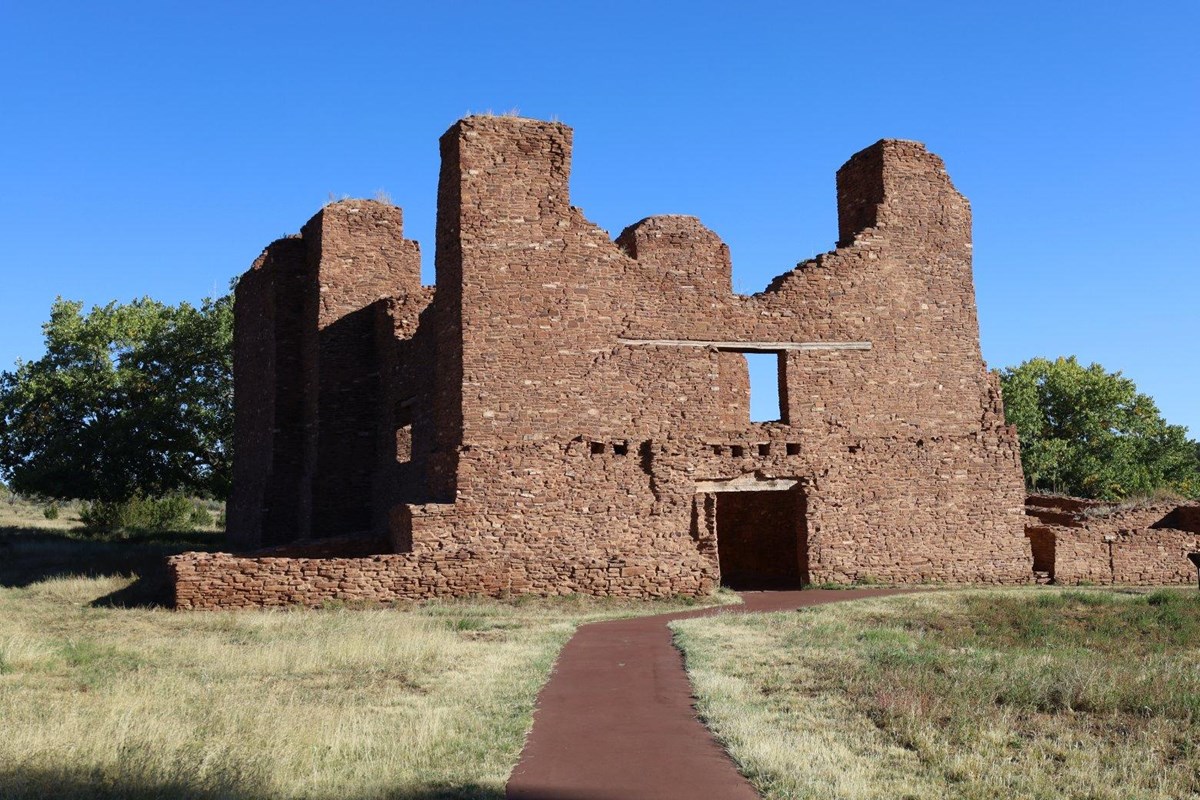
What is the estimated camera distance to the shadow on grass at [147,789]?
642 cm

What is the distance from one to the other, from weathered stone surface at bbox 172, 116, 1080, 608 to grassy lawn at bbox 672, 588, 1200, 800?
13.4ft

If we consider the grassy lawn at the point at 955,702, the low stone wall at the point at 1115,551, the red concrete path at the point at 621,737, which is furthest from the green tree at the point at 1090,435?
the red concrete path at the point at 621,737

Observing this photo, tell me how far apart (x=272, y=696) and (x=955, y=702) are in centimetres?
575

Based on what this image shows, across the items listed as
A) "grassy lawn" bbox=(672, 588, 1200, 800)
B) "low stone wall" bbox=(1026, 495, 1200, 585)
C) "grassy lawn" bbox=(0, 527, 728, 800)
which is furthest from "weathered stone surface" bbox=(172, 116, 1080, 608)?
"grassy lawn" bbox=(672, 588, 1200, 800)

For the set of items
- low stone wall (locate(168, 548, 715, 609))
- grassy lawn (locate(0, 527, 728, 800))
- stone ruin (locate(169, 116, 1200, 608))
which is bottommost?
grassy lawn (locate(0, 527, 728, 800))

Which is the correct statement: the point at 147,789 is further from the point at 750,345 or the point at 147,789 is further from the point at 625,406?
the point at 750,345

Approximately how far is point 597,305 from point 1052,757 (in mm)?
12824

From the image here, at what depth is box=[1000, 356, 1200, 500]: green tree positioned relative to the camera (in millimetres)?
42844

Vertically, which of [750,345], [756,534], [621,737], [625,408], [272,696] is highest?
[750,345]

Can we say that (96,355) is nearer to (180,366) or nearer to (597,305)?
(180,366)

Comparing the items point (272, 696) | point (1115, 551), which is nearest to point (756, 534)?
point (1115, 551)

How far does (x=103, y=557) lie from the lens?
77.2 ft

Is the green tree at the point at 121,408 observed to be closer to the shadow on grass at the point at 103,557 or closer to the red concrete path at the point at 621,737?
the shadow on grass at the point at 103,557

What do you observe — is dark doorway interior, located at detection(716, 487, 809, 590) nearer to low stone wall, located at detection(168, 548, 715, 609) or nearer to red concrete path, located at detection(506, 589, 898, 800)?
low stone wall, located at detection(168, 548, 715, 609)
